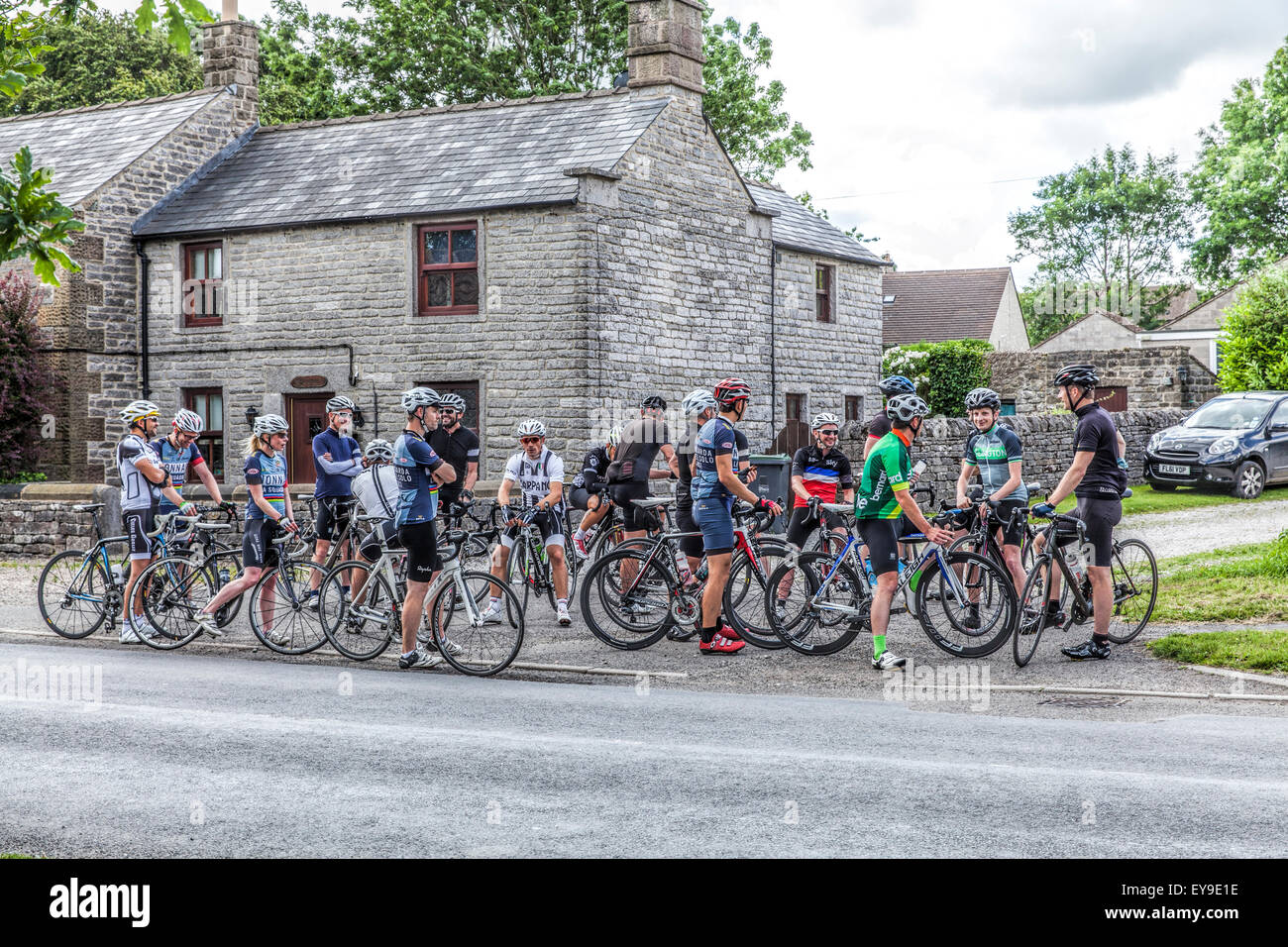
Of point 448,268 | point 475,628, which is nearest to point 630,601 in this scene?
point 475,628

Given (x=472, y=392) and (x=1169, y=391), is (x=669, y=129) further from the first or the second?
(x=1169, y=391)

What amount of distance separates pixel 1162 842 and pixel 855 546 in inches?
206

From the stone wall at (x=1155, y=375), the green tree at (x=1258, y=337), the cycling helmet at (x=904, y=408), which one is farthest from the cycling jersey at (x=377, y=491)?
the stone wall at (x=1155, y=375)

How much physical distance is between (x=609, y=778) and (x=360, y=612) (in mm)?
4819

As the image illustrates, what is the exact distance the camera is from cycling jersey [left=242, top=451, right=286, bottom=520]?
11.5 meters

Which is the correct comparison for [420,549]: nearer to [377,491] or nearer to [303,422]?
[377,491]

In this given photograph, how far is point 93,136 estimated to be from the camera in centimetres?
2788

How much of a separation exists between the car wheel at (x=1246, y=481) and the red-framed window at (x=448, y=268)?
44.5ft

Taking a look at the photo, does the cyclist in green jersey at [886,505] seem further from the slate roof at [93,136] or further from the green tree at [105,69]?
the green tree at [105,69]

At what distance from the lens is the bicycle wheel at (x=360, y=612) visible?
10.8m

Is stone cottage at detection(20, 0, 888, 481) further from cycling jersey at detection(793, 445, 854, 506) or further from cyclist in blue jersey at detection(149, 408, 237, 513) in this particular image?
cycling jersey at detection(793, 445, 854, 506)

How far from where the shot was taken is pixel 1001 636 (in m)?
10.3

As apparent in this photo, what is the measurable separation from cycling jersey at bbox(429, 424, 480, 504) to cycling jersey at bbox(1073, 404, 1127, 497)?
222 inches

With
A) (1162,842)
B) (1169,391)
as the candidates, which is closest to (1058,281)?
(1169,391)
